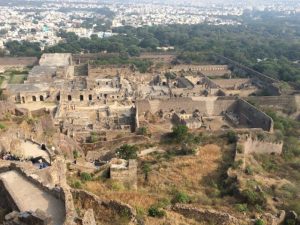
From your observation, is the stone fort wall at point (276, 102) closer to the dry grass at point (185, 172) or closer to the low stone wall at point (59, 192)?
the dry grass at point (185, 172)

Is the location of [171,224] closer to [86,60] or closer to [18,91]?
[18,91]

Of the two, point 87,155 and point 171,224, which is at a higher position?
point 171,224

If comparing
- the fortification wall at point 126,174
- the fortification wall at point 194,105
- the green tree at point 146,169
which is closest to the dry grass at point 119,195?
the fortification wall at point 126,174

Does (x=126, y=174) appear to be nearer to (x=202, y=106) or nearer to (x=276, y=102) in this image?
(x=202, y=106)

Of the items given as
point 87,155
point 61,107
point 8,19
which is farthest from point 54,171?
point 8,19

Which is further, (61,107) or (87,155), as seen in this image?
(61,107)

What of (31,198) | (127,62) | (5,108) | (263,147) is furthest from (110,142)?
(127,62)
